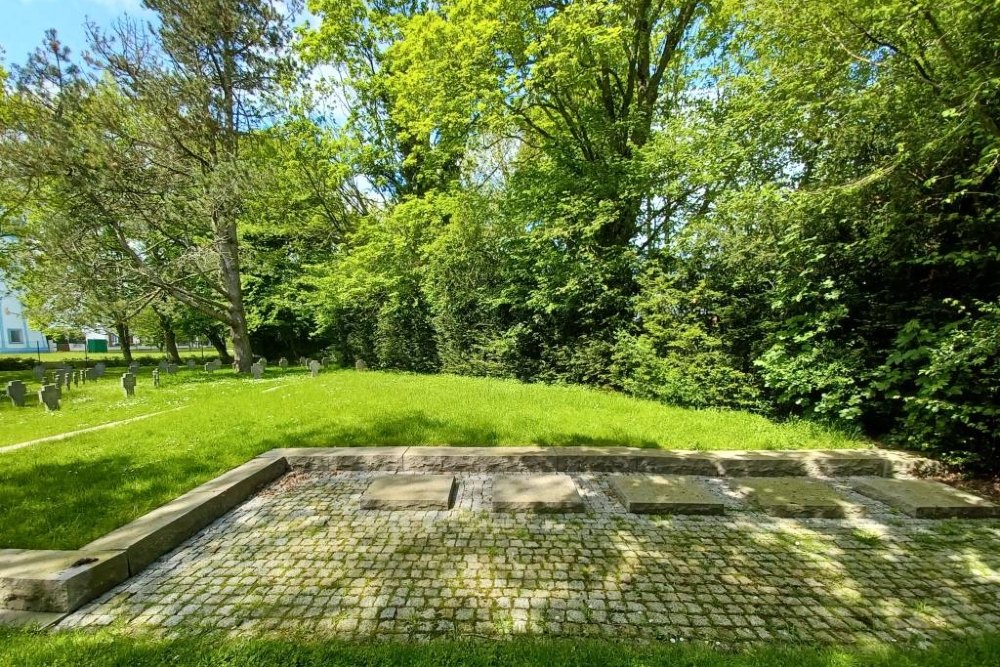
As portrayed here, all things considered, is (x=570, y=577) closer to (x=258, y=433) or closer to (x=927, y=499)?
(x=927, y=499)

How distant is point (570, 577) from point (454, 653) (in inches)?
45.7

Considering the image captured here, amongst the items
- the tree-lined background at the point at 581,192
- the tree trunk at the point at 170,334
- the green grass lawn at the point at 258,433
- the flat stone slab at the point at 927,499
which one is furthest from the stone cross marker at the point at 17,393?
the flat stone slab at the point at 927,499

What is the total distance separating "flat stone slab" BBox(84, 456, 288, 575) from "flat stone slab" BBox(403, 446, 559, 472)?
180 cm

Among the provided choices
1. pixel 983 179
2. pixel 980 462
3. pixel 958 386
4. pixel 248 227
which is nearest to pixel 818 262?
pixel 983 179

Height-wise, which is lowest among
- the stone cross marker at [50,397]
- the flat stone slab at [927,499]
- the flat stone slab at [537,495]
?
the flat stone slab at [927,499]

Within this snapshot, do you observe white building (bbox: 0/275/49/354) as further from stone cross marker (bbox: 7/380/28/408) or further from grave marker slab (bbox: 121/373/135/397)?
grave marker slab (bbox: 121/373/135/397)

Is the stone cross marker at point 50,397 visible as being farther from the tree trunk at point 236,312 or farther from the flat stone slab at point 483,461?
A: the flat stone slab at point 483,461

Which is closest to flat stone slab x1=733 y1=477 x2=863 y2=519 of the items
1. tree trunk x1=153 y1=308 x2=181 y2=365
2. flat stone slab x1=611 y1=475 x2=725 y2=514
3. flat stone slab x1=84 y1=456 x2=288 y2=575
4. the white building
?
flat stone slab x1=611 y1=475 x2=725 y2=514

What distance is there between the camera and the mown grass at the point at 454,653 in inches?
92.7

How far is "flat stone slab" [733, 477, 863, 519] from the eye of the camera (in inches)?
171

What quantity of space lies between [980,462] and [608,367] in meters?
6.10

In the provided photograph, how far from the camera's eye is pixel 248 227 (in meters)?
21.1

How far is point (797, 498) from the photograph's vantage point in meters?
4.50

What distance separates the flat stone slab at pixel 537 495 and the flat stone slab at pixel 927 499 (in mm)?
3315
